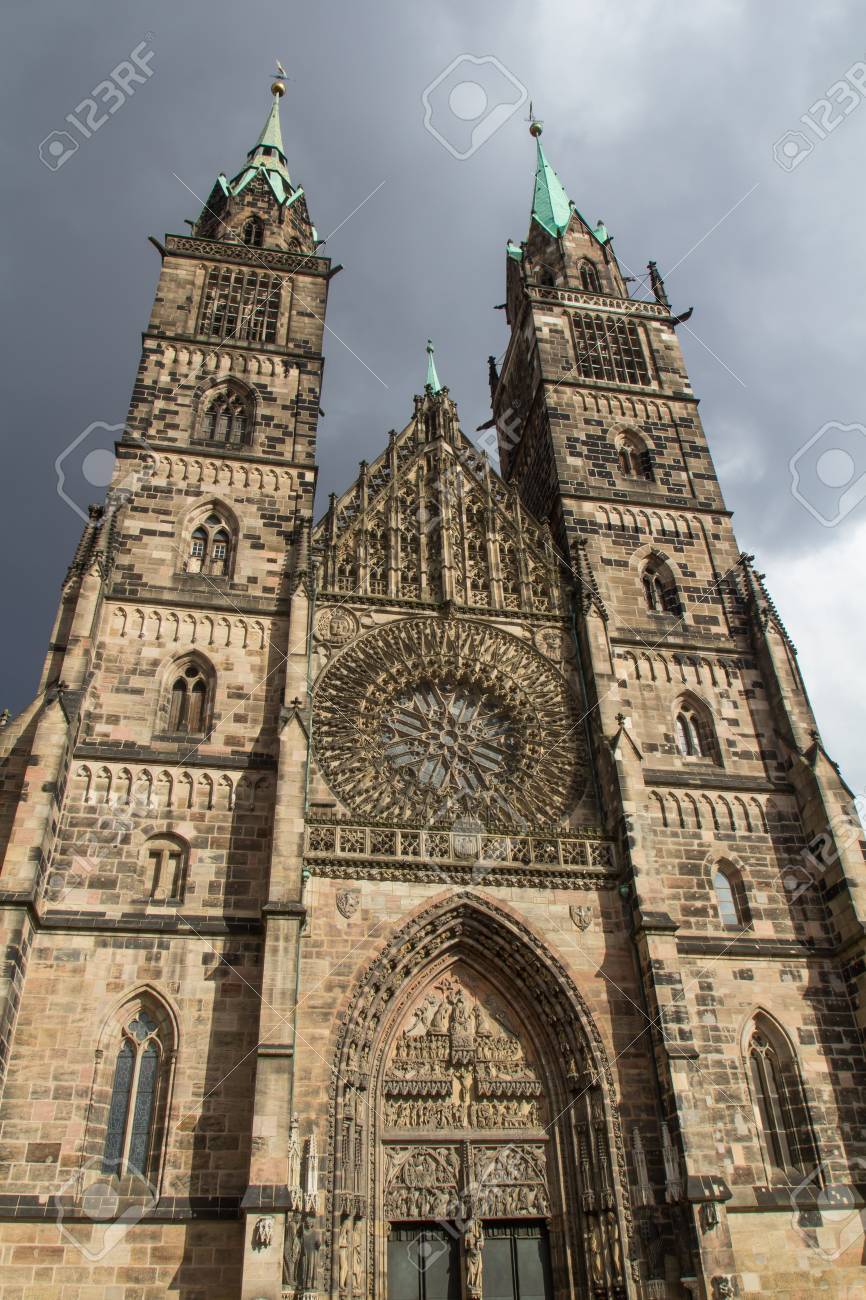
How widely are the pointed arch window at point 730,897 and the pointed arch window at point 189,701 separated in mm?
8798

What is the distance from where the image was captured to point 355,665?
1709 cm

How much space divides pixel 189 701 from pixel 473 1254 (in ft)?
30.1

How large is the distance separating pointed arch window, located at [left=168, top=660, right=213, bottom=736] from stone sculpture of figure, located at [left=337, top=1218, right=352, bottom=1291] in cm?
745

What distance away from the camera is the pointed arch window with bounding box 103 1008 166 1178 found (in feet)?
40.4

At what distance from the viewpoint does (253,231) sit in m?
26.0

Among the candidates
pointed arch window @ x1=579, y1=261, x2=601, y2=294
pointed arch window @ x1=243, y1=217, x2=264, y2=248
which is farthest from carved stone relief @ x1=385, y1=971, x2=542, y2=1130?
pointed arch window @ x1=243, y1=217, x2=264, y2=248

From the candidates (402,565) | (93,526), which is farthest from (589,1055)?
(93,526)

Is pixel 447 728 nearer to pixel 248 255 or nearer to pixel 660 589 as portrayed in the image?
pixel 660 589

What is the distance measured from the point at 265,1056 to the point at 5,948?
140 inches

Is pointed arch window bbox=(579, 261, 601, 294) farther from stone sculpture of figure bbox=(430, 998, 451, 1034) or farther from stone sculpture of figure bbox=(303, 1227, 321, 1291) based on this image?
stone sculpture of figure bbox=(303, 1227, 321, 1291)

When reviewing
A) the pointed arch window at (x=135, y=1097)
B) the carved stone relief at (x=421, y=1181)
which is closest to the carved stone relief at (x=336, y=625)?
the pointed arch window at (x=135, y=1097)

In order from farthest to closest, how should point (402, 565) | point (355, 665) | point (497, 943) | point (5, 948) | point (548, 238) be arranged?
point (548, 238) → point (402, 565) → point (355, 665) → point (497, 943) → point (5, 948)

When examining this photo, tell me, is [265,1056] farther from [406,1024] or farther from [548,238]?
[548,238]

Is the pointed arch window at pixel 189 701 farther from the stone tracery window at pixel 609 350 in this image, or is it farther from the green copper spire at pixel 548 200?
the green copper spire at pixel 548 200
